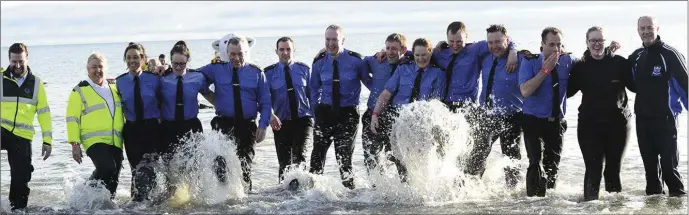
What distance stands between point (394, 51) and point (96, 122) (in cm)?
342

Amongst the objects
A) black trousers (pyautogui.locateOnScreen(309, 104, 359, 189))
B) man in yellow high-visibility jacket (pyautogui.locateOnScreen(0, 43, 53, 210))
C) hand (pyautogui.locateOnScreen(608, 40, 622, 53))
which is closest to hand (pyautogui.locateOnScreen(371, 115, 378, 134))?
black trousers (pyautogui.locateOnScreen(309, 104, 359, 189))

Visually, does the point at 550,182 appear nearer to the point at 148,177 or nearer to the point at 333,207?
the point at 333,207

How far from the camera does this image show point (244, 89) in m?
9.43

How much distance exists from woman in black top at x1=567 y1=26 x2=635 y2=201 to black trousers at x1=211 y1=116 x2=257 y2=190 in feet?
11.9

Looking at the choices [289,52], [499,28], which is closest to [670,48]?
[499,28]

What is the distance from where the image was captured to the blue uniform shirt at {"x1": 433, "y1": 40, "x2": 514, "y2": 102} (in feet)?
30.1

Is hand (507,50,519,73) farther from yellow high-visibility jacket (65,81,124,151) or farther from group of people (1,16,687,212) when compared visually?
yellow high-visibility jacket (65,81,124,151)

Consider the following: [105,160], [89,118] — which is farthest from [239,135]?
[89,118]

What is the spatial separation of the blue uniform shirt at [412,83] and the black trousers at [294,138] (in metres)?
1.29

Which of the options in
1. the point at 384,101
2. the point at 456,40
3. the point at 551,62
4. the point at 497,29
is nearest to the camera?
the point at 551,62

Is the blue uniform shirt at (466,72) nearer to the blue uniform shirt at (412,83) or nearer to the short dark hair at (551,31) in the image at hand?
the blue uniform shirt at (412,83)

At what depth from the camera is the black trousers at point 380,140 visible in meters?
9.29

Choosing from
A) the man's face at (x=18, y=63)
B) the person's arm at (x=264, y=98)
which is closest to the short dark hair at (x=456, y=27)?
the person's arm at (x=264, y=98)

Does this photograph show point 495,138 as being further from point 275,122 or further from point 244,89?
point 244,89
